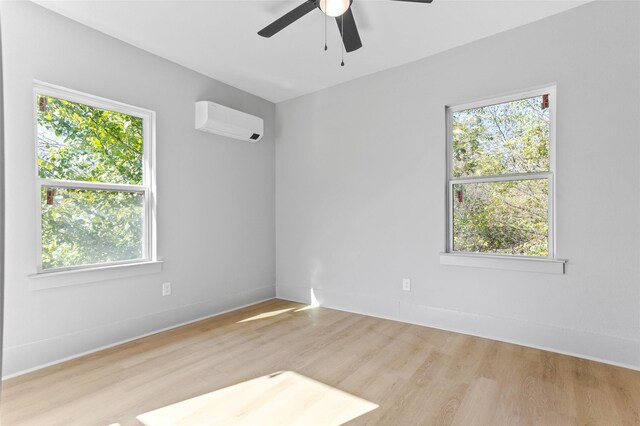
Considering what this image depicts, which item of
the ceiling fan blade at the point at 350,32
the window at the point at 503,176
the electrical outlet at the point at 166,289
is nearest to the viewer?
the ceiling fan blade at the point at 350,32

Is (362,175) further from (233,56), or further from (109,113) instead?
(109,113)

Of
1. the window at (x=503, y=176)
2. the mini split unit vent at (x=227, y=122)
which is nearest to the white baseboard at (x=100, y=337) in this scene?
the mini split unit vent at (x=227, y=122)

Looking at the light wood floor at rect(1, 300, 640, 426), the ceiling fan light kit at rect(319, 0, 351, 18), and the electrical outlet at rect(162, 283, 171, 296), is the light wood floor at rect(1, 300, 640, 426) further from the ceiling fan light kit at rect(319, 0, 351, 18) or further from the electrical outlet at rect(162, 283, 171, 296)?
the ceiling fan light kit at rect(319, 0, 351, 18)

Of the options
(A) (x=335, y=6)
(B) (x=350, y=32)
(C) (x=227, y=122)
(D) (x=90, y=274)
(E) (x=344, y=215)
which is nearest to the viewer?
(A) (x=335, y=6)

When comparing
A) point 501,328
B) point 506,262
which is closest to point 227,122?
point 506,262

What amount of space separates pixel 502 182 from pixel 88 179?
3.54 m

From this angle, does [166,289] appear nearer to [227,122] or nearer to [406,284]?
[227,122]

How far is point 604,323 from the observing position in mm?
2533

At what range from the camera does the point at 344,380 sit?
2332 mm

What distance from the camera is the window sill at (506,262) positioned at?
2.71 m

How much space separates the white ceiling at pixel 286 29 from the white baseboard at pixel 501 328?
97.7 inches

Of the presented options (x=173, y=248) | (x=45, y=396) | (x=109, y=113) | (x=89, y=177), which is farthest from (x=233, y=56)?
(x=45, y=396)

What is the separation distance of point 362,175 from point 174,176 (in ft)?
6.44

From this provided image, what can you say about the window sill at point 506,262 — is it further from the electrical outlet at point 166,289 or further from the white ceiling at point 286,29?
the electrical outlet at point 166,289
